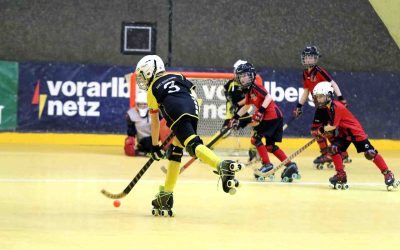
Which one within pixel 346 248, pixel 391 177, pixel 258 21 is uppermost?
pixel 258 21

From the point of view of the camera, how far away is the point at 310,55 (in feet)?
43.5

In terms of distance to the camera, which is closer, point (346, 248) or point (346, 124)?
point (346, 248)

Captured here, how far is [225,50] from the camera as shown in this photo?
17391 mm

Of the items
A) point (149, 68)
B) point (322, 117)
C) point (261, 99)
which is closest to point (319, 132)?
point (322, 117)

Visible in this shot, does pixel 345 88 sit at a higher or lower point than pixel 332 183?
higher

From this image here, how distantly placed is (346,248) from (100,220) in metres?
2.16

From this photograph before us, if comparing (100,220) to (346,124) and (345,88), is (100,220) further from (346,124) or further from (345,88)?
(345,88)

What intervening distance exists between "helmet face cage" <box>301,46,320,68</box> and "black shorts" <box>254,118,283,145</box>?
1.66 m

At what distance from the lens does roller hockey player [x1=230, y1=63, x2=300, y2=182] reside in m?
11.7

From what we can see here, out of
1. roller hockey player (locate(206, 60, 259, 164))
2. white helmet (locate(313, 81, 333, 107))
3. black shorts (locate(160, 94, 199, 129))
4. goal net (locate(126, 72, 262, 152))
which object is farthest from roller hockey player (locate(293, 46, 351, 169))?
black shorts (locate(160, 94, 199, 129))

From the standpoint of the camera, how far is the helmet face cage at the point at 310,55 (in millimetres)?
13230

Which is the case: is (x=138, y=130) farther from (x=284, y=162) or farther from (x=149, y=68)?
(x=149, y=68)

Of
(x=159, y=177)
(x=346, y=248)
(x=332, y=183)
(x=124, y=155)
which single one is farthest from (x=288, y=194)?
(x=124, y=155)

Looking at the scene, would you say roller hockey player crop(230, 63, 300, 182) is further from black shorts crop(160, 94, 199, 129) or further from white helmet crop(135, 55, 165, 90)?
black shorts crop(160, 94, 199, 129)
